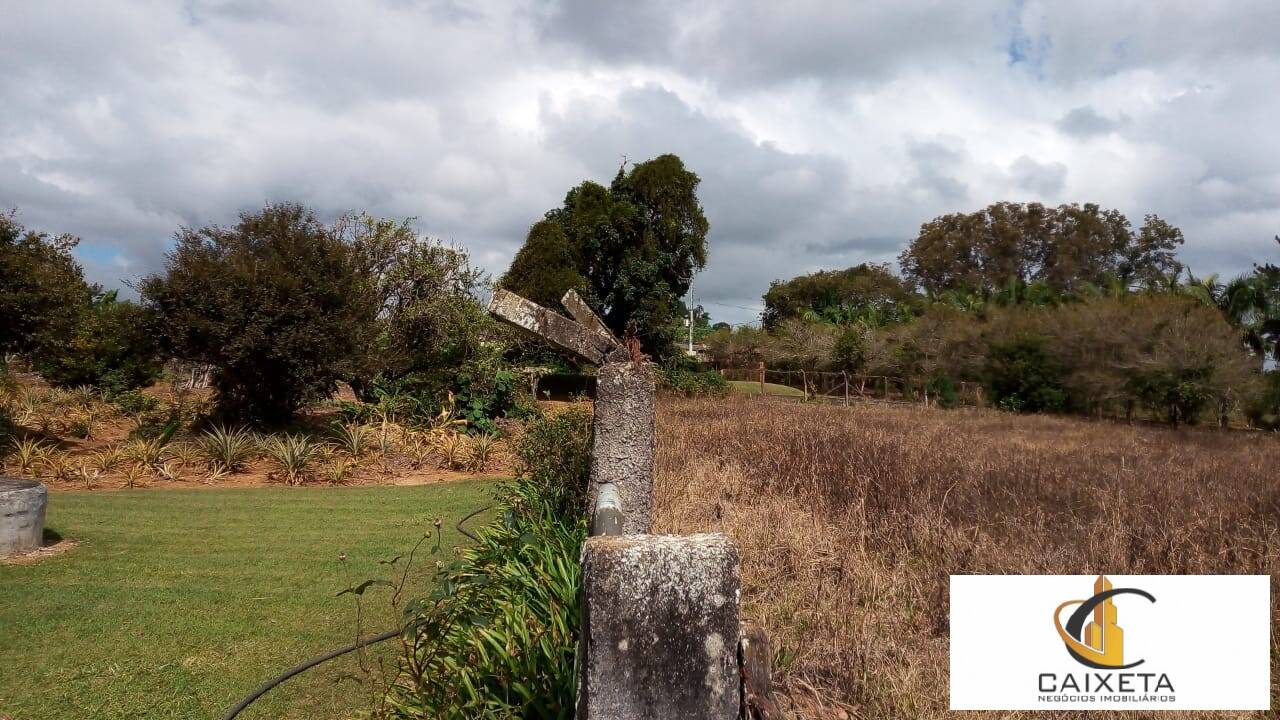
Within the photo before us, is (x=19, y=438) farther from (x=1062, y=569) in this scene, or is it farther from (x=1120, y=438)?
(x=1120, y=438)

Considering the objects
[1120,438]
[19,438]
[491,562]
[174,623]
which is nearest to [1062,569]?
[491,562]

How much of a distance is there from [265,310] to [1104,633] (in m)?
10.9

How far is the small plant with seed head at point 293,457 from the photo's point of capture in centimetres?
1003

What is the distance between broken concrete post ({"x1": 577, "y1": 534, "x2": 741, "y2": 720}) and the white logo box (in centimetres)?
170

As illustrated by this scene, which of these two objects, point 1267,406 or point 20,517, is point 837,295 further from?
point 20,517

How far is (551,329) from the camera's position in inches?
190

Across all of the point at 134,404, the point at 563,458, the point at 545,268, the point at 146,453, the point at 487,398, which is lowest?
the point at 146,453

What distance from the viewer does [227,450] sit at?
10.2 m

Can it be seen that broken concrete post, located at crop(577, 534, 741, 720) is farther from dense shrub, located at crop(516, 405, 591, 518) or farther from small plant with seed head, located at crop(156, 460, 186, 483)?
small plant with seed head, located at crop(156, 460, 186, 483)

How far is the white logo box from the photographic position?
3191 millimetres

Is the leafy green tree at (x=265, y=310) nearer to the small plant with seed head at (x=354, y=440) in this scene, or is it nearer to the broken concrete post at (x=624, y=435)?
the small plant with seed head at (x=354, y=440)

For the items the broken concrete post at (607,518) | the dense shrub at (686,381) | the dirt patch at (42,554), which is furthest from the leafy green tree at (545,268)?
the broken concrete post at (607,518)

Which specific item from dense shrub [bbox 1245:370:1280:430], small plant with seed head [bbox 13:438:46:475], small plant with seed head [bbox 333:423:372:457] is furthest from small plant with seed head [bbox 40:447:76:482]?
dense shrub [bbox 1245:370:1280:430]

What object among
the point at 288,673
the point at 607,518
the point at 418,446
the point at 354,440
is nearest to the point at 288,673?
the point at 288,673
